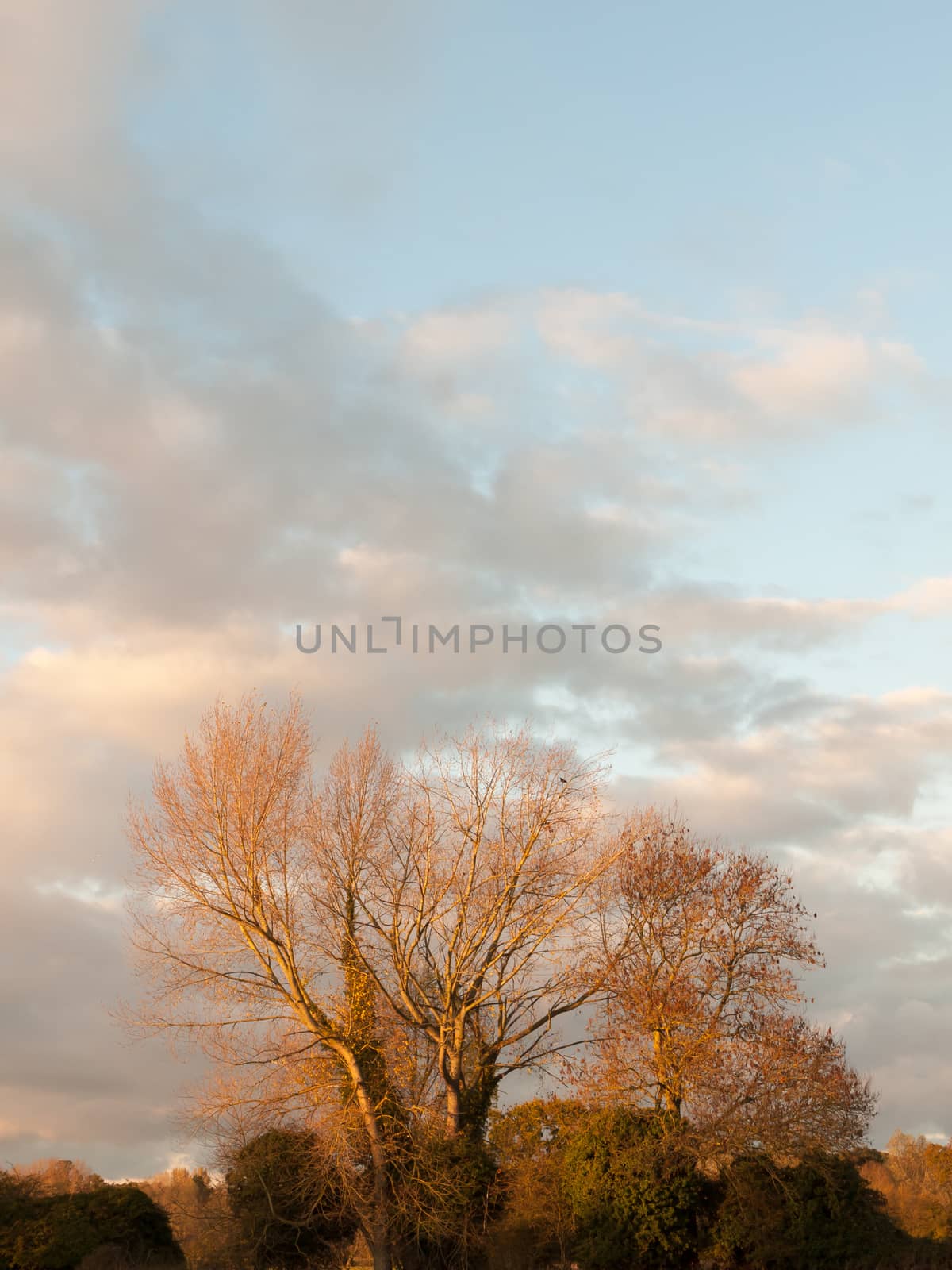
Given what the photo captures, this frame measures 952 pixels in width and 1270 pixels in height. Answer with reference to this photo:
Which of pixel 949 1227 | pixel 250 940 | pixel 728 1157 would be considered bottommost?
pixel 949 1227

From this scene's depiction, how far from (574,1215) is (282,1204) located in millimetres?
7079

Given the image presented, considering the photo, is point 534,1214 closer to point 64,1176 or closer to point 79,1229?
point 79,1229

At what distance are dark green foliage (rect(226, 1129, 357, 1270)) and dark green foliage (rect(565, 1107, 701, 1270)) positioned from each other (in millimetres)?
5849

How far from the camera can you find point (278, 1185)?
29500mm

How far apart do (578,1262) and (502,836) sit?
399 inches

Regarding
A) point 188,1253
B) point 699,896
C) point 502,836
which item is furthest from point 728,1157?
point 188,1253

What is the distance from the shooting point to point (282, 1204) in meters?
29.4

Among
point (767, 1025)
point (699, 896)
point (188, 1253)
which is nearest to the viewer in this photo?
point (767, 1025)

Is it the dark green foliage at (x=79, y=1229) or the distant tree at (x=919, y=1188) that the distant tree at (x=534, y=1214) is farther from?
the dark green foliage at (x=79, y=1229)

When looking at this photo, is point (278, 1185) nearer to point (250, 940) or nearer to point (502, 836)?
point (250, 940)

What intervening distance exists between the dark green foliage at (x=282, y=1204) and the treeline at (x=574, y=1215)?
0.04m

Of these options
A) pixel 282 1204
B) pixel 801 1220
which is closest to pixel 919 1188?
pixel 801 1220

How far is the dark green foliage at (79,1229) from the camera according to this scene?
31.1m

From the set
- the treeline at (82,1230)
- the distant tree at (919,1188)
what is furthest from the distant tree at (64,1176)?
the distant tree at (919,1188)
